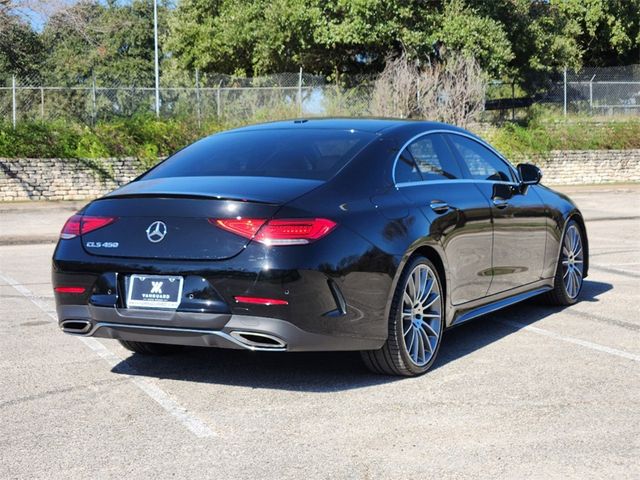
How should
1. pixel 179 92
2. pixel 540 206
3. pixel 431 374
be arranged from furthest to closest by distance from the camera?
pixel 179 92
pixel 540 206
pixel 431 374

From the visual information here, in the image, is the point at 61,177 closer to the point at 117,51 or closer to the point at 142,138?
the point at 142,138

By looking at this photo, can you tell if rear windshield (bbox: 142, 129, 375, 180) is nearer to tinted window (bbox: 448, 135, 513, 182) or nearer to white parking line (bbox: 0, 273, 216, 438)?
tinted window (bbox: 448, 135, 513, 182)

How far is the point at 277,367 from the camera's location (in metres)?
6.26

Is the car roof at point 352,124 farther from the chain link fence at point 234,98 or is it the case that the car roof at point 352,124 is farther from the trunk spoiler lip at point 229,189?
the chain link fence at point 234,98

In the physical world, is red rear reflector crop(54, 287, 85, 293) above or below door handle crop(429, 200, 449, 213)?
below

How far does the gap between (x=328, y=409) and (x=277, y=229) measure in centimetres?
100

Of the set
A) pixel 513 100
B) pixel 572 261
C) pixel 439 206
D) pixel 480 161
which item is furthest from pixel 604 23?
pixel 439 206

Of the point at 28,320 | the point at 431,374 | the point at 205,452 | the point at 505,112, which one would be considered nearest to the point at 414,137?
the point at 431,374

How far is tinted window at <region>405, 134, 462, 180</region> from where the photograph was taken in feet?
21.0

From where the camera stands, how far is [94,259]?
5.55 m

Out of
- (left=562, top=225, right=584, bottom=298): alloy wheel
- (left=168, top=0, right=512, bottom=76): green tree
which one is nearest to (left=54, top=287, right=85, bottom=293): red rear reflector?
(left=562, top=225, right=584, bottom=298): alloy wheel

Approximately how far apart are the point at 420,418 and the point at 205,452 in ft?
3.89

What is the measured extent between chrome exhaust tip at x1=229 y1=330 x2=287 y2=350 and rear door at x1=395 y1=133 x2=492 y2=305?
4.26ft

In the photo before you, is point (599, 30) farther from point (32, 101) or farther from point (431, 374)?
point (431, 374)
